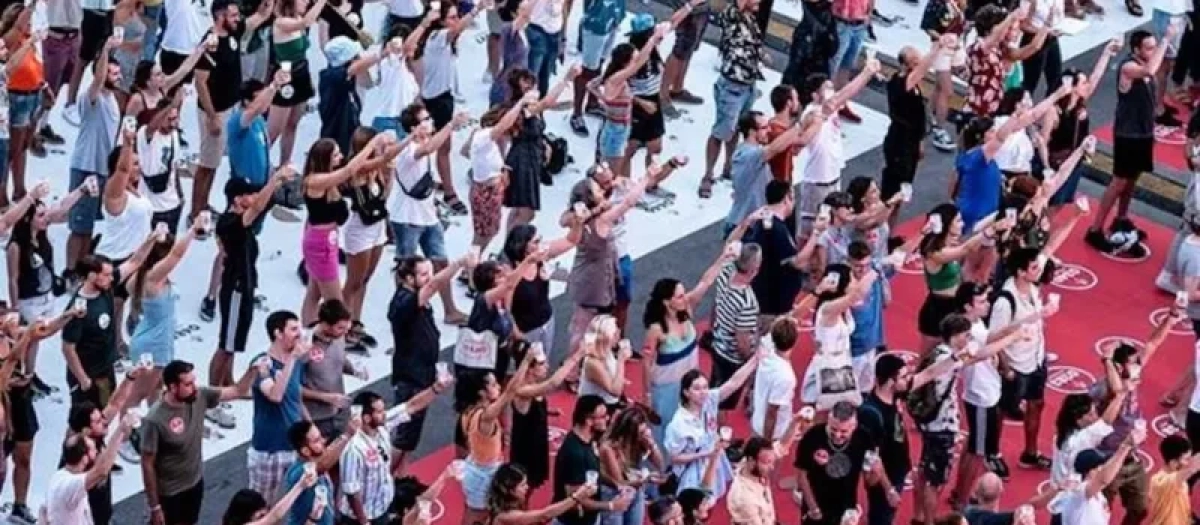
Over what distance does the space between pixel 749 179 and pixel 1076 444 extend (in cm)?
389

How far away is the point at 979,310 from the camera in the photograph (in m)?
16.4

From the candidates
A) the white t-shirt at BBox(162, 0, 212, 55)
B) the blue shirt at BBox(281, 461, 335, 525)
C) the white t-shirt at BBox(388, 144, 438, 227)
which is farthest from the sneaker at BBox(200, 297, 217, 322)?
the blue shirt at BBox(281, 461, 335, 525)

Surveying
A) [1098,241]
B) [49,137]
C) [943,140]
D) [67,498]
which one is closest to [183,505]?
[67,498]

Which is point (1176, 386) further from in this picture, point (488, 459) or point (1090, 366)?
point (488, 459)

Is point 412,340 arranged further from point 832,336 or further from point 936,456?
point 936,456

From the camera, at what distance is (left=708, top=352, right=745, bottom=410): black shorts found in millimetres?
16641

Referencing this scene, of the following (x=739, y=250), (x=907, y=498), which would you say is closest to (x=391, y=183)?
(x=739, y=250)

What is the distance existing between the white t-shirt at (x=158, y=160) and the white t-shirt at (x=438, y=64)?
2.61 metres

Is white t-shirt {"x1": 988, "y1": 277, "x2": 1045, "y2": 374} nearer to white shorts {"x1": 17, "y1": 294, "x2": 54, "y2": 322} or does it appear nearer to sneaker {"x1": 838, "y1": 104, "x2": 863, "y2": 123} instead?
sneaker {"x1": 838, "y1": 104, "x2": 863, "y2": 123}

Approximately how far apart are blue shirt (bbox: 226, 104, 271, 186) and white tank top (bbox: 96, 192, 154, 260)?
4.77ft

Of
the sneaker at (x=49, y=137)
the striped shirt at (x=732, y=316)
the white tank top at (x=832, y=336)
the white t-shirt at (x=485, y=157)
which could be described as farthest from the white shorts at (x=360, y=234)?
the sneaker at (x=49, y=137)

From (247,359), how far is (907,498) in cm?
469

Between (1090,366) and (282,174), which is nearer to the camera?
(282,174)

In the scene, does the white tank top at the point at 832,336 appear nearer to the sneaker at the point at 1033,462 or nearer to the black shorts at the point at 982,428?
the black shorts at the point at 982,428
